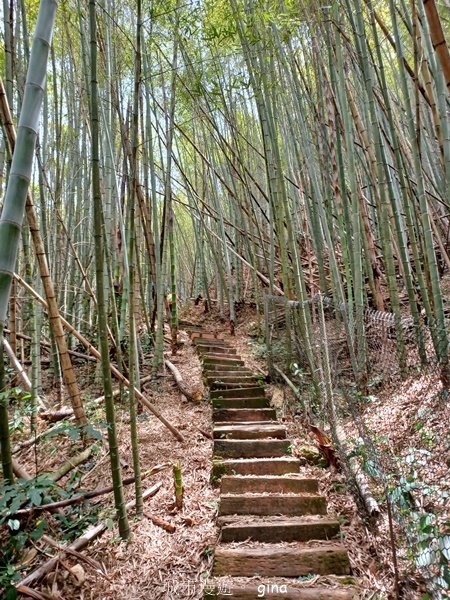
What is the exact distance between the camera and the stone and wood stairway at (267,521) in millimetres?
1420

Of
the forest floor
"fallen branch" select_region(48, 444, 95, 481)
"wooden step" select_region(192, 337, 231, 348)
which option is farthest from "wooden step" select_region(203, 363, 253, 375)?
"fallen branch" select_region(48, 444, 95, 481)

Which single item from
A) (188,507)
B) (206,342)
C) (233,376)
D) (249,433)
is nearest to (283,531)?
(188,507)

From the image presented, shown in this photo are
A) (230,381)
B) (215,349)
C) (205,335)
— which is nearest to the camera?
(230,381)

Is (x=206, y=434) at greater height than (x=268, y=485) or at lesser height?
greater

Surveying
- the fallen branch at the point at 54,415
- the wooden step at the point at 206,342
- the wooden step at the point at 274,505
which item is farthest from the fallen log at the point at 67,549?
the wooden step at the point at 206,342

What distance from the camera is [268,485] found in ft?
6.60

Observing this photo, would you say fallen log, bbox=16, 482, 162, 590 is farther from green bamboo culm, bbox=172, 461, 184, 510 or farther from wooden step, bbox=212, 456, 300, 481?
wooden step, bbox=212, 456, 300, 481

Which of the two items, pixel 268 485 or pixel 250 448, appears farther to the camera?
pixel 250 448

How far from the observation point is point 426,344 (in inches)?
110

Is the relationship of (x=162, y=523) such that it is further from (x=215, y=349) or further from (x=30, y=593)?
(x=215, y=349)

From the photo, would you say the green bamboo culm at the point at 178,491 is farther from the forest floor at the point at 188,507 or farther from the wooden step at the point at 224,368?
the wooden step at the point at 224,368

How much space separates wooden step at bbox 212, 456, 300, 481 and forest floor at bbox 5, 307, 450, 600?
10cm

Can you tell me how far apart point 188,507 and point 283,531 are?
54cm

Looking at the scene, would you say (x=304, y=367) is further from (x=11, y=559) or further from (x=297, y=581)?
(x=11, y=559)
